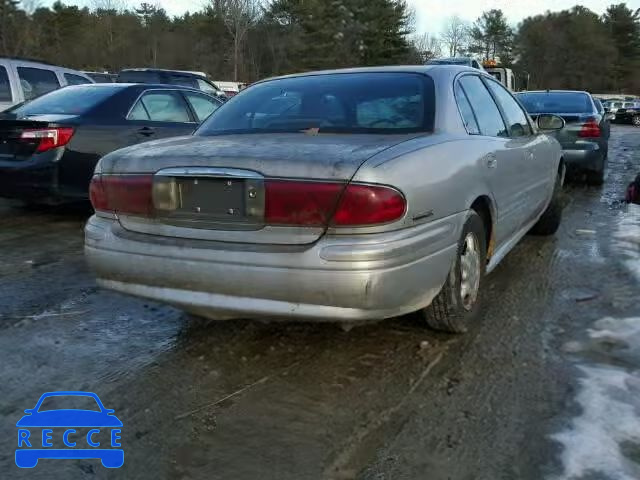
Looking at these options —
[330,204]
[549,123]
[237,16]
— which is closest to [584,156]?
[549,123]

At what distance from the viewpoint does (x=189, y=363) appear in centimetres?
314

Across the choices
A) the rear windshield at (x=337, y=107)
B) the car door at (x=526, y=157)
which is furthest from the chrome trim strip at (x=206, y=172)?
the car door at (x=526, y=157)

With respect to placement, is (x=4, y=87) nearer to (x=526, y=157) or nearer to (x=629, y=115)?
(x=526, y=157)

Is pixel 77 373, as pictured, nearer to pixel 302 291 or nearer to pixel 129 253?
pixel 129 253

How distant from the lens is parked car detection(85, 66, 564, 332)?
263cm

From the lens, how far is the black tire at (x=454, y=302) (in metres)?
Answer: 3.22

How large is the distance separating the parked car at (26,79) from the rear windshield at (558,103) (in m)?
6.90

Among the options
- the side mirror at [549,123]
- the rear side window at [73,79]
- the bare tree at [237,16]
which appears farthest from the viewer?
the bare tree at [237,16]

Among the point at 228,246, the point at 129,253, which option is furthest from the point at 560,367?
the point at 129,253

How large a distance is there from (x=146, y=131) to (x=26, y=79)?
367cm

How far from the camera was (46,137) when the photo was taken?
233 inches

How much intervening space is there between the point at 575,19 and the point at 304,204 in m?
81.0

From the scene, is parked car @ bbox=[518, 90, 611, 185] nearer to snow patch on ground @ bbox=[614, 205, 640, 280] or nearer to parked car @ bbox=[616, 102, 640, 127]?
snow patch on ground @ bbox=[614, 205, 640, 280]

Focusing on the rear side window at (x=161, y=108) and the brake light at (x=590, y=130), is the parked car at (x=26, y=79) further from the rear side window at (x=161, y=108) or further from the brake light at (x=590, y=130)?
the brake light at (x=590, y=130)
